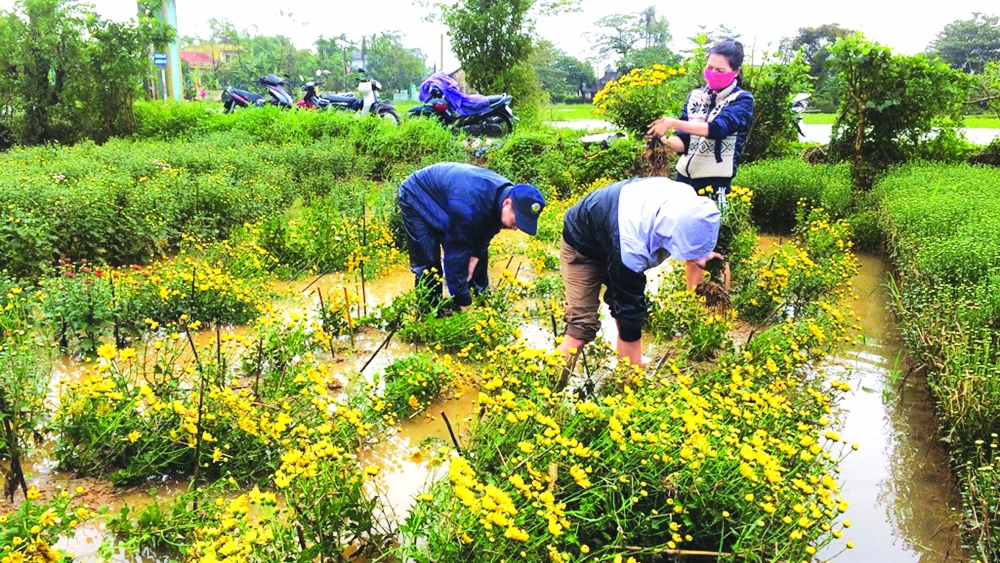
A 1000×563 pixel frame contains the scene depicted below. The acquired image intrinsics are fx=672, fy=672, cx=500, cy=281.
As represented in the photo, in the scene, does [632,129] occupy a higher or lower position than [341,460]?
higher

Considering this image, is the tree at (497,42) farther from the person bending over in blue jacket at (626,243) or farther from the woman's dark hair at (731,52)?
the person bending over in blue jacket at (626,243)

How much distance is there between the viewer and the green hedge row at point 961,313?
2.85 metres

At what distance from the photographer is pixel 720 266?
4.96 metres

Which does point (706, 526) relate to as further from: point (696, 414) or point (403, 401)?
point (403, 401)

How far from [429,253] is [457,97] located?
965 centimetres

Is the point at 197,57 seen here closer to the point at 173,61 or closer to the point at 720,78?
the point at 173,61

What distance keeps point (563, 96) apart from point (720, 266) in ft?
149

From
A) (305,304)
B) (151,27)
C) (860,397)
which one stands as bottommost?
(860,397)

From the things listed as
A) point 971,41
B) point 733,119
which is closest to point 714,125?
point 733,119

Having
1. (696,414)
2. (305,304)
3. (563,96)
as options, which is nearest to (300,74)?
(563,96)

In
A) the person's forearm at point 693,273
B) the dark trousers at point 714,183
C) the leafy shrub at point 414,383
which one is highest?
the dark trousers at point 714,183

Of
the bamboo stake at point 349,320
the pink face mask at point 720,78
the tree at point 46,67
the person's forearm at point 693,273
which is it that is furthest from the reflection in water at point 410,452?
the tree at point 46,67

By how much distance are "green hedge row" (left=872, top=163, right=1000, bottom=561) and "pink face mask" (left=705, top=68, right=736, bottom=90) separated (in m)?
1.81

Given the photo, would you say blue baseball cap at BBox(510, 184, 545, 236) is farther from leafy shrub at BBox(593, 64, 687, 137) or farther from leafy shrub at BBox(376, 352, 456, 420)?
leafy shrub at BBox(593, 64, 687, 137)
